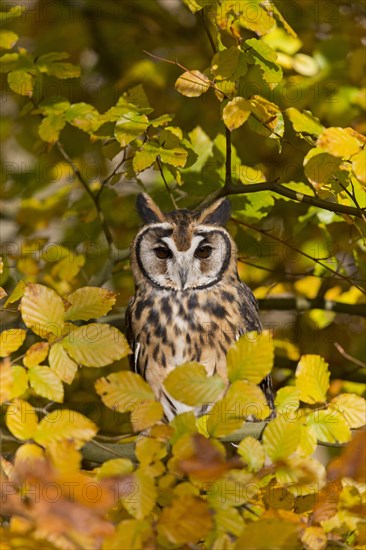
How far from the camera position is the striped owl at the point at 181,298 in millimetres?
3344

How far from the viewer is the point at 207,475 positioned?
1.68 meters

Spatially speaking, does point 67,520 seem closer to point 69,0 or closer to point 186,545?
point 186,545

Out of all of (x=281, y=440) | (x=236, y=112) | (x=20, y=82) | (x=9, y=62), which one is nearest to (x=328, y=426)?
(x=281, y=440)

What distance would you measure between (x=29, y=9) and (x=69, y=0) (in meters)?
0.27

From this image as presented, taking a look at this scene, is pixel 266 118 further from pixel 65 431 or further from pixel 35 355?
pixel 65 431

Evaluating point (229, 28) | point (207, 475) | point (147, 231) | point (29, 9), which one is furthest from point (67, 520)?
point (29, 9)

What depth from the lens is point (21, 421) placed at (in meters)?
1.87

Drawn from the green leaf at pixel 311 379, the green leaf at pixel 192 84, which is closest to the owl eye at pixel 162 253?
the green leaf at pixel 192 84

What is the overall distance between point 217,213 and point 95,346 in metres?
1.36

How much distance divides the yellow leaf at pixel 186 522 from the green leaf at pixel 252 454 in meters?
0.15

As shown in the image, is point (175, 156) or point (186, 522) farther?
point (175, 156)

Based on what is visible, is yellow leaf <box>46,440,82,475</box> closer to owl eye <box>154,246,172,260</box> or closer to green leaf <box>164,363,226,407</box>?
green leaf <box>164,363,226,407</box>

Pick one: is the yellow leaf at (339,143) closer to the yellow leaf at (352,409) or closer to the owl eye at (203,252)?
the yellow leaf at (352,409)

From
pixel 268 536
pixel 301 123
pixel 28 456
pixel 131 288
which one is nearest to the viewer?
pixel 268 536
